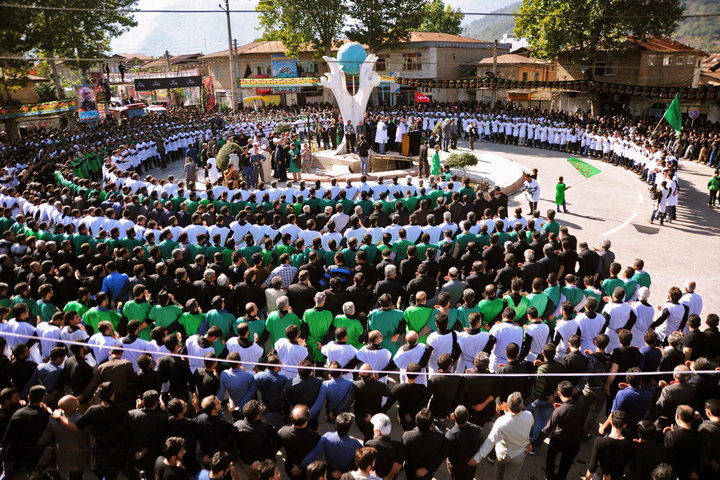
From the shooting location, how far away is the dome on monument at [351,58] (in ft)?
69.2

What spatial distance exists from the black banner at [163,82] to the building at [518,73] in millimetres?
25874

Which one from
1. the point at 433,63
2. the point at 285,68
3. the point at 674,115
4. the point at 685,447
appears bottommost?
the point at 685,447

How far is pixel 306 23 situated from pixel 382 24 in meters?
6.56

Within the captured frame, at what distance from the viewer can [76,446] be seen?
465 centimetres

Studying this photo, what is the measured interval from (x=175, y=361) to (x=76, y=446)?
114cm

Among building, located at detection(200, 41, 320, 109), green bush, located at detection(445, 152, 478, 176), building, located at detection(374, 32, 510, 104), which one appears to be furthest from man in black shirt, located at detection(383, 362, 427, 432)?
building, located at detection(200, 41, 320, 109)

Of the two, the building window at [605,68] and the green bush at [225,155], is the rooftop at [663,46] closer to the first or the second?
the building window at [605,68]

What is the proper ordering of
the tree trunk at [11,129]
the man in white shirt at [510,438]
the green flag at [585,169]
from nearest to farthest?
1. the man in white shirt at [510,438]
2. the green flag at [585,169]
3. the tree trunk at [11,129]

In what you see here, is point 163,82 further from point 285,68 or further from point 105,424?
point 105,424

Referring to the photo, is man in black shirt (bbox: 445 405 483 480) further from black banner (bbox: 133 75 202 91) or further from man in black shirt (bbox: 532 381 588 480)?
black banner (bbox: 133 75 202 91)

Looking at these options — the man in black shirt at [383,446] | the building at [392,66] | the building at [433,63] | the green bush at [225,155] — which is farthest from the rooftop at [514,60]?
the man in black shirt at [383,446]

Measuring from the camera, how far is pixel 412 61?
47.1 m

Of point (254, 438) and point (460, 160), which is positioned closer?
point (254, 438)

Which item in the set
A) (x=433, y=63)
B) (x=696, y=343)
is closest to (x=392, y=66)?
(x=433, y=63)
